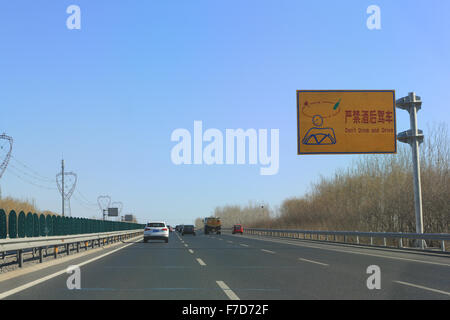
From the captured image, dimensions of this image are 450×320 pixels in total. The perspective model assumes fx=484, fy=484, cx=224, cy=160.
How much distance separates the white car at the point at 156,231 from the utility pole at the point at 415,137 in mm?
16158

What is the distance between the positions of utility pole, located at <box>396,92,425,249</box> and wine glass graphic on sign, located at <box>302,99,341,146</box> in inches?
133

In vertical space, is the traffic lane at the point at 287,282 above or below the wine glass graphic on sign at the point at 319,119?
below

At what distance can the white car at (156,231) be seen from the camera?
32562 mm

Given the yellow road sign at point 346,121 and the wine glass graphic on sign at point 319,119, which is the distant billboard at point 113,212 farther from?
the wine glass graphic on sign at point 319,119

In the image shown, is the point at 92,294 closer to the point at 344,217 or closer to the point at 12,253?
the point at 12,253

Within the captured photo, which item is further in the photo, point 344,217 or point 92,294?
point 344,217

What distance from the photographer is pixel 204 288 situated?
30.6ft

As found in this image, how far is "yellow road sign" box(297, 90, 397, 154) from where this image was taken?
986 inches

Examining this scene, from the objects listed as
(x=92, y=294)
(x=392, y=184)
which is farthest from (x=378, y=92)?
(x=92, y=294)

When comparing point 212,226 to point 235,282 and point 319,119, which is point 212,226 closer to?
point 319,119

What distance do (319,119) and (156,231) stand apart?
13991mm

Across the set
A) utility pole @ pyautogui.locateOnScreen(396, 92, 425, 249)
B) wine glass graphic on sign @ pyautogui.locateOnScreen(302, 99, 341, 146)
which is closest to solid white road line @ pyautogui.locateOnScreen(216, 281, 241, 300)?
wine glass graphic on sign @ pyautogui.locateOnScreen(302, 99, 341, 146)

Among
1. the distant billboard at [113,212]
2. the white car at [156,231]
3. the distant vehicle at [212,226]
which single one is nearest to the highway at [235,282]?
the white car at [156,231]
